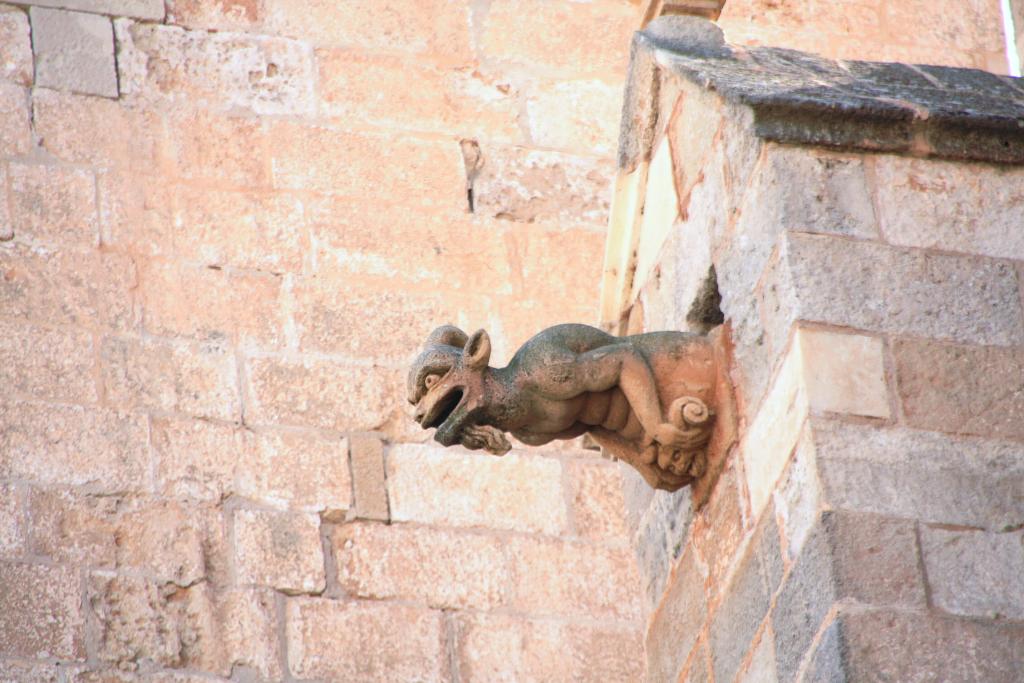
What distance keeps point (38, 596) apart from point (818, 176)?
7.28ft

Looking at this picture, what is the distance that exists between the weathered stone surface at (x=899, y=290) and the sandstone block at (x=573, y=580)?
1.70 meters

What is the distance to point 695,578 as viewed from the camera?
4.59 m

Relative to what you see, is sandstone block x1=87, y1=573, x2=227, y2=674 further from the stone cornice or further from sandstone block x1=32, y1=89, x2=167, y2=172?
the stone cornice

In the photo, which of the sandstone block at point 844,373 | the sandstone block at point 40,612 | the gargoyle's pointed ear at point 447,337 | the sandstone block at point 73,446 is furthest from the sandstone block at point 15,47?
the sandstone block at point 844,373

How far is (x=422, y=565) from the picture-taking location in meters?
5.40

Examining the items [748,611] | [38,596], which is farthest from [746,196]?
[38,596]

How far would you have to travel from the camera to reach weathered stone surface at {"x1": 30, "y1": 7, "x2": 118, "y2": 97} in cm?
588

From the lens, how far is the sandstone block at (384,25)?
20.4 ft

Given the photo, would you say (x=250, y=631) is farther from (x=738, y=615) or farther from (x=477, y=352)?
(x=738, y=615)

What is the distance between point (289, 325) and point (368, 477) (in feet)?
1.66

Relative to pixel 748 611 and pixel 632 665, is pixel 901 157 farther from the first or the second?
pixel 632 665

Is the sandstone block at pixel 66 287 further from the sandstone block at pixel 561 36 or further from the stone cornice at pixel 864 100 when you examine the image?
the stone cornice at pixel 864 100

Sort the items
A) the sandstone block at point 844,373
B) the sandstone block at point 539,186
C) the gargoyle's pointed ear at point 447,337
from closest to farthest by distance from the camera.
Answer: the sandstone block at point 844,373, the gargoyle's pointed ear at point 447,337, the sandstone block at point 539,186

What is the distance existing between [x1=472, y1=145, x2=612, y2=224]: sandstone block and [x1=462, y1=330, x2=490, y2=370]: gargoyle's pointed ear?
185 cm
